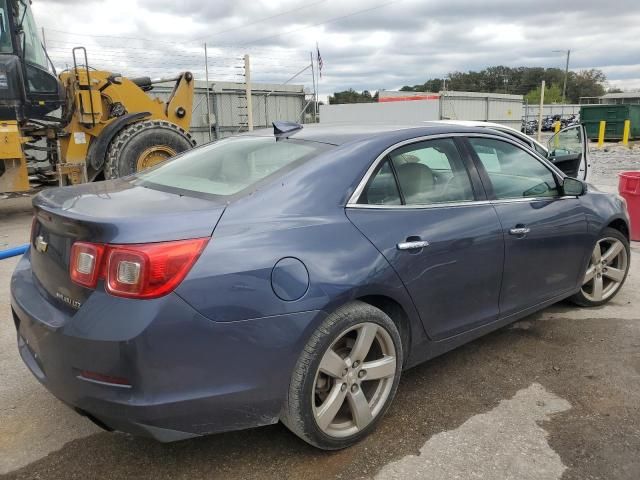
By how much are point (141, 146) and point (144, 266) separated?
24.0ft

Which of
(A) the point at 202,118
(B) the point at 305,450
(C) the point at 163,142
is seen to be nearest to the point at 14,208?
(C) the point at 163,142

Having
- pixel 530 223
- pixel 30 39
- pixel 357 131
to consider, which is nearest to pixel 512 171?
pixel 530 223

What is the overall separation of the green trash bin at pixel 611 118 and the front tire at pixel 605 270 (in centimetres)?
3122

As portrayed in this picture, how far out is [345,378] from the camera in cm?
261

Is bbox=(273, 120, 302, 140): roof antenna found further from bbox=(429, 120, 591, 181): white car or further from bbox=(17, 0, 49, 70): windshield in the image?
bbox=(17, 0, 49, 70): windshield

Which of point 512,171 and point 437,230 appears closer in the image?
point 437,230

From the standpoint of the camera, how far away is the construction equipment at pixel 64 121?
8094mm

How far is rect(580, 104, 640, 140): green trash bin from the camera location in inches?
1283

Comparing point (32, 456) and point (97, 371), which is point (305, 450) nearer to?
point (97, 371)

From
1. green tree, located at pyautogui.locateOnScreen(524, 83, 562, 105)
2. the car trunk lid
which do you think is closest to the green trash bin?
the car trunk lid

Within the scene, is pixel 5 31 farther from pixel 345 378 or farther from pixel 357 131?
pixel 345 378

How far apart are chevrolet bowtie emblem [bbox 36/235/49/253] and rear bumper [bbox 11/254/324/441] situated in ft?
0.99

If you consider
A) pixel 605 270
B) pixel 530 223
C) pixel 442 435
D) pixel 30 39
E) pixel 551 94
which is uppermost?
pixel 551 94

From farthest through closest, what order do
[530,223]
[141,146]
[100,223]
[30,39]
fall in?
[141,146] < [30,39] < [530,223] < [100,223]
